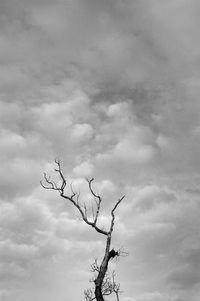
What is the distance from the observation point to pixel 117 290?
4953 cm

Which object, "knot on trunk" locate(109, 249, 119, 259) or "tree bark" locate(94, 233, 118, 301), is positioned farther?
"knot on trunk" locate(109, 249, 119, 259)

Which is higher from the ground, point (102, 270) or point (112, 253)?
point (112, 253)

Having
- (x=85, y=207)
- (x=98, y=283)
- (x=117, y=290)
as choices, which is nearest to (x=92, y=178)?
(x=85, y=207)

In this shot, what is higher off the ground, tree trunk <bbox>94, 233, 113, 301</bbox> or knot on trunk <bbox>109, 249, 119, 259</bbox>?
knot on trunk <bbox>109, 249, 119, 259</bbox>

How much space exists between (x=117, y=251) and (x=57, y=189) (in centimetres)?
580

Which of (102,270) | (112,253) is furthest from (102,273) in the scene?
(112,253)

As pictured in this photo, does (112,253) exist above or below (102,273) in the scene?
above

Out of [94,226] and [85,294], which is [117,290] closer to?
[85,294]

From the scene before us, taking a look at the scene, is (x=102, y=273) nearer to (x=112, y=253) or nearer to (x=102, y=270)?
(x=102, y=270)

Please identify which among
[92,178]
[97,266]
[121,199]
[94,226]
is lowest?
[97,266]

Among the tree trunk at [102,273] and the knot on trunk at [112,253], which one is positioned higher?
the knot on trunk at [112,253]

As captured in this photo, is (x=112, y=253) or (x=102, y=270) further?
(x=112, y=253)

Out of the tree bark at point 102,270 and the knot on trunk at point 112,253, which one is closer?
the tree bark at point 102,270

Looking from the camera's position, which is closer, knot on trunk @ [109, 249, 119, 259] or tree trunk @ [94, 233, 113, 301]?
tree trunk @ [94, 233, 113, 301]
